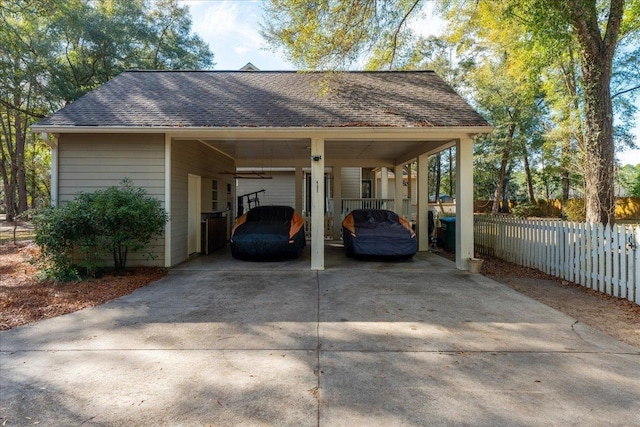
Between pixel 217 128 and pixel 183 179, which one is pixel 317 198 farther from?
pixel 183 179

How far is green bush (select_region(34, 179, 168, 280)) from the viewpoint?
6105 mm

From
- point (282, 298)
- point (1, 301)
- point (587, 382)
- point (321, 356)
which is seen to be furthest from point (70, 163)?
point (587, 382)

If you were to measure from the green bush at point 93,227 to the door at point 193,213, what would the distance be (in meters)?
2.09

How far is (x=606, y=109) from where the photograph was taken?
6.87m

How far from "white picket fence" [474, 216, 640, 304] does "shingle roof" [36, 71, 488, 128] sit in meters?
2.59

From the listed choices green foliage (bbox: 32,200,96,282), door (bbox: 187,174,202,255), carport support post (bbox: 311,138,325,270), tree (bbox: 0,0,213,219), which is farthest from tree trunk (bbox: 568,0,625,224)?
tree (bbox: 0,0,213,219)

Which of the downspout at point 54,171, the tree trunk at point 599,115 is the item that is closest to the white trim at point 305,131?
the downspout at point 54,171

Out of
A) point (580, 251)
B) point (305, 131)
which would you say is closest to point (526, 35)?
point (580, 251)

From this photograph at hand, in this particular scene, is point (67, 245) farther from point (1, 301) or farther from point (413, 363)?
point (413, 363)

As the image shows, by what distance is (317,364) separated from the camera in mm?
3105

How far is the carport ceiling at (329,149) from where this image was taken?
30.1ft

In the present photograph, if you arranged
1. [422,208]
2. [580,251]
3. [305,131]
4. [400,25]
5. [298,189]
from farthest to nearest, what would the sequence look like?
[298,189]
[422,208]
[400,25]
[305,131]
[580,251]

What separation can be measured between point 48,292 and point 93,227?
4.55 feet

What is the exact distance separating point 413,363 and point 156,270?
5.91 m
